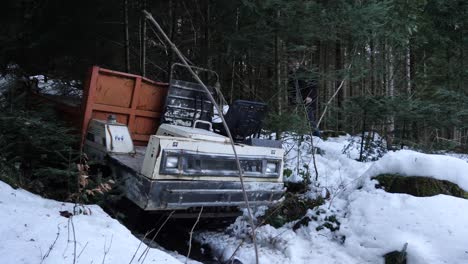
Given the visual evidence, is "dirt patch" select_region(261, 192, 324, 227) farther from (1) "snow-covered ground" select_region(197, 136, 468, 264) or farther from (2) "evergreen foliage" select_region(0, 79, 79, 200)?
(2) "evergreen foliage" select_region(0, 79, 79, 200)

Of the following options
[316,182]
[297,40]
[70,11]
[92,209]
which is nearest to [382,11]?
[297,40]

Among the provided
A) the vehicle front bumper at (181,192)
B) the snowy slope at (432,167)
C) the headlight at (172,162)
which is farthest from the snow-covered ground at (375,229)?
the headlight at (172,162)

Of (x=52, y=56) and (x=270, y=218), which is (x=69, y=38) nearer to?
(x=52, y=56)

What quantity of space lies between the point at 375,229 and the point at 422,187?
3.39 feet

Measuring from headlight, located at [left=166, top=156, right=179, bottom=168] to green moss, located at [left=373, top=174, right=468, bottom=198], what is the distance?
11.0 feet

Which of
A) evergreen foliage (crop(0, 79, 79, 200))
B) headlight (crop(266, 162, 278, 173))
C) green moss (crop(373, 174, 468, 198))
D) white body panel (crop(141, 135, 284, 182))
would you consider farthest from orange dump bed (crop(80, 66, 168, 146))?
green moss (crop(373, 174, 468, 198))

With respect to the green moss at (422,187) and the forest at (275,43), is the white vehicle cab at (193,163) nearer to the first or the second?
the green moss at (422,187)

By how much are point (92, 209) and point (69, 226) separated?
0.82 metres

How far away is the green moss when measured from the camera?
235 inches

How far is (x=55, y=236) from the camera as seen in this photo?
3568mm

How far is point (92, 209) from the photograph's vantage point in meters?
4.64

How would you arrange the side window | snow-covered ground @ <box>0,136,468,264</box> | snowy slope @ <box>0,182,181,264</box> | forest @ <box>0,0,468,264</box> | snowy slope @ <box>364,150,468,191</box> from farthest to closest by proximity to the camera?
snowy slope @ <box>364,150,468,191</box> → the side window → forest @ <box>0,0,468,264</box> → snow-covered ground @ <box>0,136,468,264</box> → snowy slope @ <box>0,182,181,264</box>

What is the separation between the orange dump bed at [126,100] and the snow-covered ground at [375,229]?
2.00 metres

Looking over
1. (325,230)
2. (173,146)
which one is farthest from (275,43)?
(173,146)
